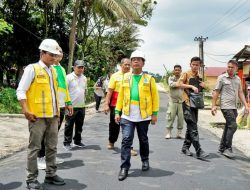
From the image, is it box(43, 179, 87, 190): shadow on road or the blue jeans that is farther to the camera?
the blue jeans

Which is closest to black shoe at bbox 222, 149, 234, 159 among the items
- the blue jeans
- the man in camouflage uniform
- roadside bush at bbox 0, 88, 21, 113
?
the blue jeans

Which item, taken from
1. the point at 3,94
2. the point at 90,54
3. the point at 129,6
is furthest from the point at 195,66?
the point at 90,54

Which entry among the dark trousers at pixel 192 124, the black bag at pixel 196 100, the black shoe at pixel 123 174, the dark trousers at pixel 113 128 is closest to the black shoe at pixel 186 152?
the dark trousers at pixel 192 124

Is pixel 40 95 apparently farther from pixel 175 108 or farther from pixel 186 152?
pixel 175 108

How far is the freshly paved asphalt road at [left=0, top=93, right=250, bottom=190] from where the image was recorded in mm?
5703

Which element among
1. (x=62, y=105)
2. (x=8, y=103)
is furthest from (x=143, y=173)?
(x=8, y=103)

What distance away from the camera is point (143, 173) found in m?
6.39

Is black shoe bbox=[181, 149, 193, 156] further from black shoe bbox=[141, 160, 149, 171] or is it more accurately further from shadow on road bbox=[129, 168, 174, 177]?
black shoe bbox=[141, 160, 149, 171]

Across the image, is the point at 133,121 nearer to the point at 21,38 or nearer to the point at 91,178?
the point at 91,178

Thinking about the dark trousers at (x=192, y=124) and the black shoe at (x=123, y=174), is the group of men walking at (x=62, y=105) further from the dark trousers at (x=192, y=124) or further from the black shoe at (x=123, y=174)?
the dark trousers at (x=192, y=124)

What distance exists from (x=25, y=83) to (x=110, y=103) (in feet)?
10.1

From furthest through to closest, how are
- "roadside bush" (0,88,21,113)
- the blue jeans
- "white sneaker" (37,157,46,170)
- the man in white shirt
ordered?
"roadside bush" (0,88,21,113), the man in white shirt, "white sneaker" (37,157,46,170), the blue jeans

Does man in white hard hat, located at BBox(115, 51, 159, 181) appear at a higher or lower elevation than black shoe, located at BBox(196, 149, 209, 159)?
higher

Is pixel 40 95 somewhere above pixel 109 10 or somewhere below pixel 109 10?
below
